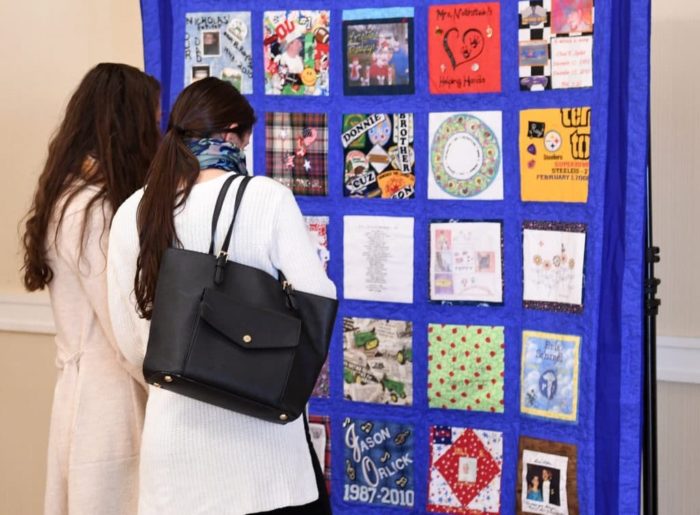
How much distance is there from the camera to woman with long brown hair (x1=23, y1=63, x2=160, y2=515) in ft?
6.55

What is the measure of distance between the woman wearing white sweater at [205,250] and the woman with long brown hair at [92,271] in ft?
1.07

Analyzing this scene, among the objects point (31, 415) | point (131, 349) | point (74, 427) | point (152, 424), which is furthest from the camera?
point (31, 415)

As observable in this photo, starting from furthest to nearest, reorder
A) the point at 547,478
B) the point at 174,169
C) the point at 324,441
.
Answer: the point at 324,441, the point at 547,478, the point at 174,169

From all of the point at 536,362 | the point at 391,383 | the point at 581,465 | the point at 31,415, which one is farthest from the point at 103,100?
the point at 31,415

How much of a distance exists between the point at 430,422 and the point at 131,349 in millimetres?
804

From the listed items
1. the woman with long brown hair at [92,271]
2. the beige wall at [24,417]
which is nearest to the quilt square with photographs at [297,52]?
the woman with long brown hair at [92,271]

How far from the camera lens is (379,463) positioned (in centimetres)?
238

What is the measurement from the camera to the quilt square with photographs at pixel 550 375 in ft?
7.05

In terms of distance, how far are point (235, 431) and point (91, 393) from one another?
0.51 metres

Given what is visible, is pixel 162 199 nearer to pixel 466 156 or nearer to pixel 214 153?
pixel 214 153

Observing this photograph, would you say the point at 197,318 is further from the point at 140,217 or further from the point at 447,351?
the point at 447,351

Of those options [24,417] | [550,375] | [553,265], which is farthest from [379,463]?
[24,417]

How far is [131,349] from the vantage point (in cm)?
187

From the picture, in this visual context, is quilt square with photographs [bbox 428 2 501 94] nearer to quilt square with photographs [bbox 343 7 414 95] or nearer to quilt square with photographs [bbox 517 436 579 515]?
quilt square with photographs [bbox 343 7 414 95]
